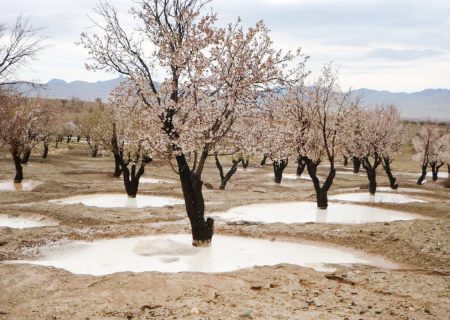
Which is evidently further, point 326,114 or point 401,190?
point 401,190

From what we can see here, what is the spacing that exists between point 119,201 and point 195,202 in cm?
1781

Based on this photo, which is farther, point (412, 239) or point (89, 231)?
point (89, 231)

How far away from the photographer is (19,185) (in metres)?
42.8

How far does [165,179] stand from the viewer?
175ft

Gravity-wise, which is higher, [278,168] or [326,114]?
[326,114]

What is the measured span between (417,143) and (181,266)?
220ft

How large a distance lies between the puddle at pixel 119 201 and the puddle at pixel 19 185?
9924mm

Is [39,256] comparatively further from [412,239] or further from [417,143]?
[417,143]

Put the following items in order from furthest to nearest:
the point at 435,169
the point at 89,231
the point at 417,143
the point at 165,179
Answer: the point at 417,143, the point at 435,169, the point at 165,179, the point at 89,231

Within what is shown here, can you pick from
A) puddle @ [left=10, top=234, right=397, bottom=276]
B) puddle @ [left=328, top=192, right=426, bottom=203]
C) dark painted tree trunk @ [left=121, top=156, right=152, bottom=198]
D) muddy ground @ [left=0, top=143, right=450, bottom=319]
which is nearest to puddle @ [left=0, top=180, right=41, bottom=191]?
dark painted tree trunk @ [left=121, top=156, right=152, bottom=198]

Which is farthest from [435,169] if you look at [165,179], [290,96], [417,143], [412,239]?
[412,239]

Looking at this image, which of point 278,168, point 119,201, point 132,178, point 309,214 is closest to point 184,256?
point 309,214

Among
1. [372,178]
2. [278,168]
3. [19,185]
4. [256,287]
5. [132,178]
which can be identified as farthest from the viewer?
[278,168]

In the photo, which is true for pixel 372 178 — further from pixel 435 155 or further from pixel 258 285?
pixel 435 155
